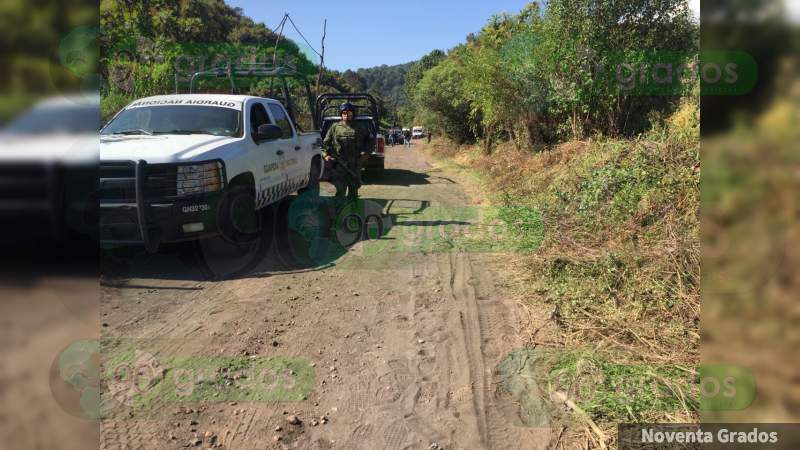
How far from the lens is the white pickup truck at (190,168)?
4953 mm

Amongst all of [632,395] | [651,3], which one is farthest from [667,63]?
[632,395]

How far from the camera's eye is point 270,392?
3.32 m

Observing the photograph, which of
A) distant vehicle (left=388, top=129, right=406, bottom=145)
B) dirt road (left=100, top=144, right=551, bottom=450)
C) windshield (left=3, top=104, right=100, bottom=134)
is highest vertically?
distant vehicle (left=388, top=129, right=406, bottom=145)

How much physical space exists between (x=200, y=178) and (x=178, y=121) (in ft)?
5.12

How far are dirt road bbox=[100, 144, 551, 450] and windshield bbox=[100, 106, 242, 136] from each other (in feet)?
5.27

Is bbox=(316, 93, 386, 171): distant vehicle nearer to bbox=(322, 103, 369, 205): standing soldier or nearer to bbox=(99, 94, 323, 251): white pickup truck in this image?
bbox=(322, 103, 369, 205): standing soldier

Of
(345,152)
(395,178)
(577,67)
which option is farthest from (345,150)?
(395,178)

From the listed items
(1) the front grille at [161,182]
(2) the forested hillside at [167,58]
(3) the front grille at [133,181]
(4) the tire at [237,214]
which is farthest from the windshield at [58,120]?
(2) the forested hillside at [167,58]

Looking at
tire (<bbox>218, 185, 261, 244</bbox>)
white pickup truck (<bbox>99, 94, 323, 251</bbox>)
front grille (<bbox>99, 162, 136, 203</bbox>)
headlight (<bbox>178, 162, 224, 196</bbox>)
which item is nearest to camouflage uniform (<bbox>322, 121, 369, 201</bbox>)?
white pickup truck (<bbox>99, 94, 323, 251</bbox>)

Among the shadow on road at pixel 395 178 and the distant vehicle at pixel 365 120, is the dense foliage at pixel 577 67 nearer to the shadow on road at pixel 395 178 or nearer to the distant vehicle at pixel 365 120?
the shadow on road at pixel 395 178

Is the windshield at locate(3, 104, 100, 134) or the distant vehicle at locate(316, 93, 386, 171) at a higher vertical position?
the distant vehicle at locate(316, 93, 386, 171)

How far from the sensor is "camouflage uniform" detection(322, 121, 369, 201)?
27.2 feet

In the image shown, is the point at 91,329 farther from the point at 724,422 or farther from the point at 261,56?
the point at 261,56

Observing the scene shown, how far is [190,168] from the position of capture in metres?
5.30
